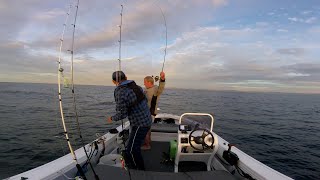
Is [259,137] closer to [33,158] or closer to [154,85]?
[154,85]

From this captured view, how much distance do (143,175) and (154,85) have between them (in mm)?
3049

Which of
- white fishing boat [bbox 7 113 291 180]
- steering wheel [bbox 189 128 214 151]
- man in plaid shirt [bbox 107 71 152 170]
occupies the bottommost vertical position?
white fishing boat [bbox 7 113 291 180]

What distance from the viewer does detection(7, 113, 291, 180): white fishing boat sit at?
126 inches

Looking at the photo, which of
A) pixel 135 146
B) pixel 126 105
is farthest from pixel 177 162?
pixel 126 105

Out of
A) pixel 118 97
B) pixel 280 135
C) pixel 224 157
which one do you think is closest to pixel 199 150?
pixel 224 157

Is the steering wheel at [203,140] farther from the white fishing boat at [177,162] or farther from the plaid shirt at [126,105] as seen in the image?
the plaid shirt at [126,105]

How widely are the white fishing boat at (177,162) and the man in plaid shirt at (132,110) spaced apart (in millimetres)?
319

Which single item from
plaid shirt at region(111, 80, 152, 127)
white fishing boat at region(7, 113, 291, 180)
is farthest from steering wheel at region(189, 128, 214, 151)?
plaid shirt at region(111, 80, 152, 127)

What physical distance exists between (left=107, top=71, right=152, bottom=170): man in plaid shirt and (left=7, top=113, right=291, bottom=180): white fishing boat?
0.32m

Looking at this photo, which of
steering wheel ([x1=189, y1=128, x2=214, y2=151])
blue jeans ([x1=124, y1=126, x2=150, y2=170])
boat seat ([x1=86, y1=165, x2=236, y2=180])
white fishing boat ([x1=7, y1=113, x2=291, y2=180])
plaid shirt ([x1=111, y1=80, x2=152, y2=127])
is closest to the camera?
boat seat ([x1=86, y1=165, x2=236, y2=180])

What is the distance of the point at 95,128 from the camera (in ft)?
50.6

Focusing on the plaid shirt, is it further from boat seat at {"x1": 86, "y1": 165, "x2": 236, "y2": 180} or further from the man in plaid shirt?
boat seat at {"x1": 86, "y1": 165, "x2": 236, "y2": 180}

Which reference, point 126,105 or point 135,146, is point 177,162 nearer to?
point 135,146

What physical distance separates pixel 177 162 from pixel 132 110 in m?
1.41
